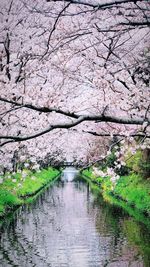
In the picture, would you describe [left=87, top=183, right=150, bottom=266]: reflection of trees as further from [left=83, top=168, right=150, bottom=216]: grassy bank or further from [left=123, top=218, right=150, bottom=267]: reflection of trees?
[left=83, top=168, right=150, bottom=216]: grassy bank

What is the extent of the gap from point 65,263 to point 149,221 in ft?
26.1

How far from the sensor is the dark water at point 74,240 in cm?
1217

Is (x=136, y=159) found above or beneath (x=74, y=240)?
above

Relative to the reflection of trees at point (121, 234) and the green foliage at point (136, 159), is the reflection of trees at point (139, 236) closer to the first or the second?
the reflection of trees at point (121, 234)

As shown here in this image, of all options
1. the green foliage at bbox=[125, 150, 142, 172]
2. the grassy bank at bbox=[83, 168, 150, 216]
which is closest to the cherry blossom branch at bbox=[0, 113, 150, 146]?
the grassy bank at bbox=[83, 168, 150, 216]

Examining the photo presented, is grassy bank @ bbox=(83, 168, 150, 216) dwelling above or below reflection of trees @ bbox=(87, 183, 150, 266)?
above

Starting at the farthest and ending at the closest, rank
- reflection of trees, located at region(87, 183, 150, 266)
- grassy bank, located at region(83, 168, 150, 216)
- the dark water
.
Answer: grassy bank, located at region(83, 168, 150, 216), reflection of trees, located at region(87, 183, 150, 266), the dark water

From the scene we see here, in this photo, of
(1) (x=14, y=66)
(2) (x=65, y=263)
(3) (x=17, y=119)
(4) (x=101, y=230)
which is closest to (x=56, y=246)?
(2) (x=65, y=263)

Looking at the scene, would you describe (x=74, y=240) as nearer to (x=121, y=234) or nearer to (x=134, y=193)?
(x=121, y=234)

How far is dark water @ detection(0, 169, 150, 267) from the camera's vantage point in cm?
1217

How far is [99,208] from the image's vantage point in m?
24.9

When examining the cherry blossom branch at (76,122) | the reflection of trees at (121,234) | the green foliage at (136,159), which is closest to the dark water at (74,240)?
the reflection of trees at (121,234)

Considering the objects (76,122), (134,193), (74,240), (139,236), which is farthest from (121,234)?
(134,193)

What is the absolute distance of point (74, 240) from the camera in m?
15.1
